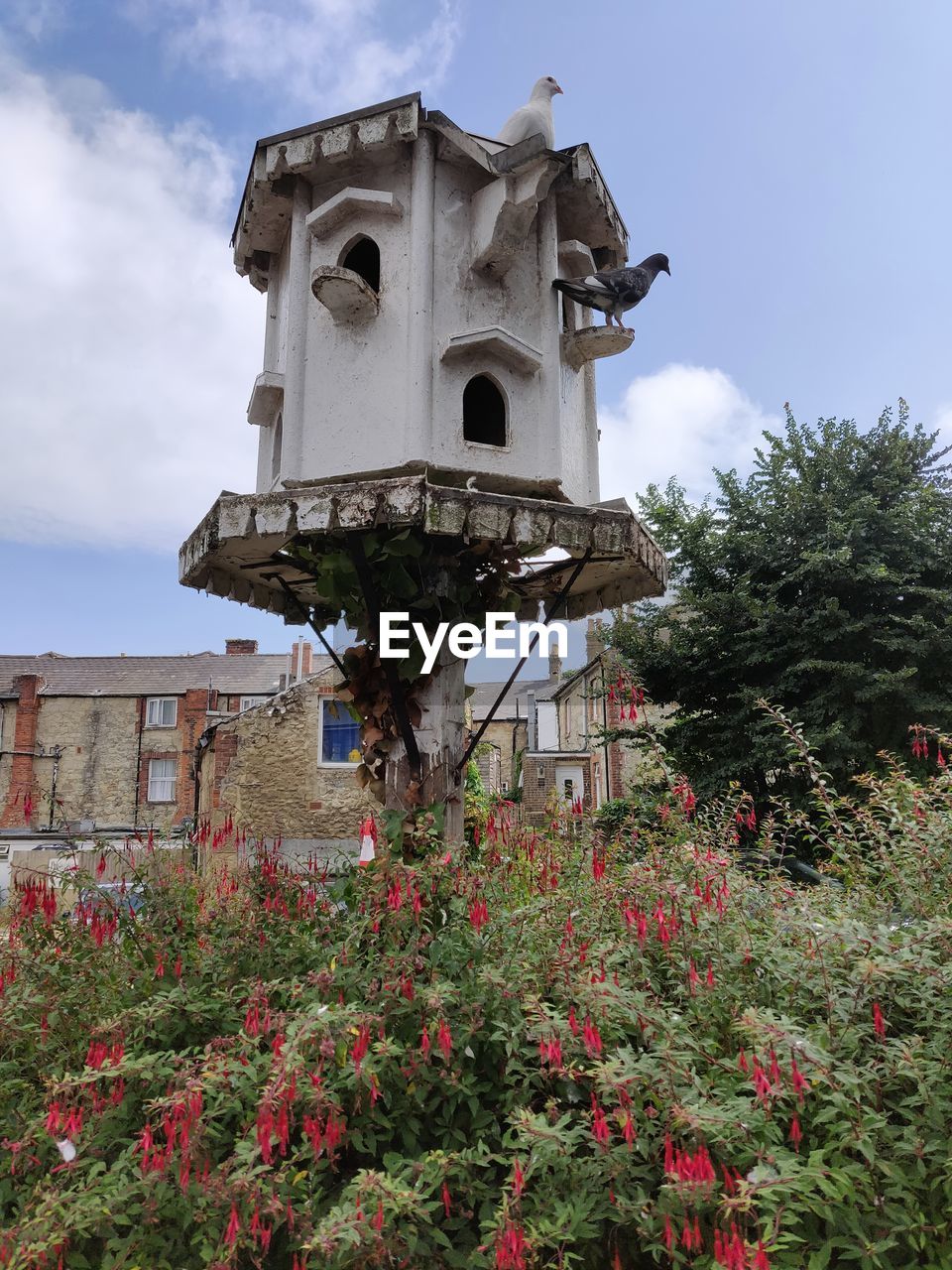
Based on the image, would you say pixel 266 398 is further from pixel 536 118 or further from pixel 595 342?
pixel 536 118

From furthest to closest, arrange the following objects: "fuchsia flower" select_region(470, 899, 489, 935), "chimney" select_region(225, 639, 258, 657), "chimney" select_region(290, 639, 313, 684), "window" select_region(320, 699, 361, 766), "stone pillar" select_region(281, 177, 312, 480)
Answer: "chimney" select_region(225, 639, 258, 657) → "chimney" select_region(290, 639, 313, 684) → "window" select_region(320, 699, 361, 766) → "stone pillar" select_region(281, 177, 312, 480) → "fuchsia flower" select_region(470, 899, 489, 935)

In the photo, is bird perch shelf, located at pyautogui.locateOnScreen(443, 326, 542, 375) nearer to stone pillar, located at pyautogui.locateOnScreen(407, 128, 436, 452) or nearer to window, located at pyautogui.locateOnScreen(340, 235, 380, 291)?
stone pillar, located at pyautogui.locateOnScreen(407, 128, 436, 452)

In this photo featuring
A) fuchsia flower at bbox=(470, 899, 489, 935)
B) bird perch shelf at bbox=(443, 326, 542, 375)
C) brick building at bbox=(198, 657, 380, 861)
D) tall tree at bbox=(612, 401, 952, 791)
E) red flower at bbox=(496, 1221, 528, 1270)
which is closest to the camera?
red flower at bbox=(496, 1221, 528, 1270)

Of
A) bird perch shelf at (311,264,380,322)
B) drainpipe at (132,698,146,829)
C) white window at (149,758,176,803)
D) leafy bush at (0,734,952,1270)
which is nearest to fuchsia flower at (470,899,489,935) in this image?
leafy bush at (0,734,952,1270)

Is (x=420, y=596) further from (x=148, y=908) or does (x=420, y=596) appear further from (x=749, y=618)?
(x=749, y=618)

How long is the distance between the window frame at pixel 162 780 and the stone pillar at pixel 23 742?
11.6ft

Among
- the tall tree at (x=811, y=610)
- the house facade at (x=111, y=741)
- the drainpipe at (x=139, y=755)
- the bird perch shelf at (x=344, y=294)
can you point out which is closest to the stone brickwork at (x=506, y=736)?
the house facade at (x=111, y=741)

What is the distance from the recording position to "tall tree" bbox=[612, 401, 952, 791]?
10.1 m

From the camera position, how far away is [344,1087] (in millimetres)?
2867

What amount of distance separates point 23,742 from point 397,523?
1105 inches

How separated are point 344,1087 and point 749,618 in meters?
9.63

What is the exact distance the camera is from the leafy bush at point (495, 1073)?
2.22m

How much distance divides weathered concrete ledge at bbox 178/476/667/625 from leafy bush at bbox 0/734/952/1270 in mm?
1489

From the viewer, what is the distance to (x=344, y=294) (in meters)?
4.51
